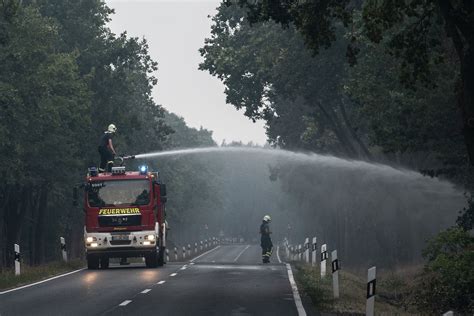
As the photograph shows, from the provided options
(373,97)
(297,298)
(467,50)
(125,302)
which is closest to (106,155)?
(373,97)

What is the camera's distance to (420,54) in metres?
19.6

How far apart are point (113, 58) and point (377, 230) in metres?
18.4

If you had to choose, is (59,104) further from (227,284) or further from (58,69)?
(227,284)

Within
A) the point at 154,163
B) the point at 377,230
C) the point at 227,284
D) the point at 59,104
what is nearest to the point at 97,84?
the point at 59,104

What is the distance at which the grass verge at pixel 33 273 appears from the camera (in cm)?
2825

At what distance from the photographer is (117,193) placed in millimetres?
33062

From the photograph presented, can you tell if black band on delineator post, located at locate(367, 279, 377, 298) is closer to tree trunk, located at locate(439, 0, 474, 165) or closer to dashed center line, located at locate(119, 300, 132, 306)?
tree trunk, located at locate(439, 0, 474, 165)

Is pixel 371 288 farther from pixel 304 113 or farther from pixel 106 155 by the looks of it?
pixel 304 113

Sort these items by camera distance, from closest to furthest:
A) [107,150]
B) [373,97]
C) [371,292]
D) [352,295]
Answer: [371,292] < [352,295] < [107,150] < [373,97]

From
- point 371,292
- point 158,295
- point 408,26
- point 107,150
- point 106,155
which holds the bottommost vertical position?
point 158,295

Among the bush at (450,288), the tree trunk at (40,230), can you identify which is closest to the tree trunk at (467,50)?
the bush at (450,288)

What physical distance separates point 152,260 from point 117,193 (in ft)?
9.41

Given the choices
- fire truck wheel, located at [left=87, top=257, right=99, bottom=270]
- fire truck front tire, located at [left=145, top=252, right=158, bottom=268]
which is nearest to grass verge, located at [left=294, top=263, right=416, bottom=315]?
fire truck front tire, located at [left=145, top=252, right=158, bottom=268]

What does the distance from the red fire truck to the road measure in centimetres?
121
